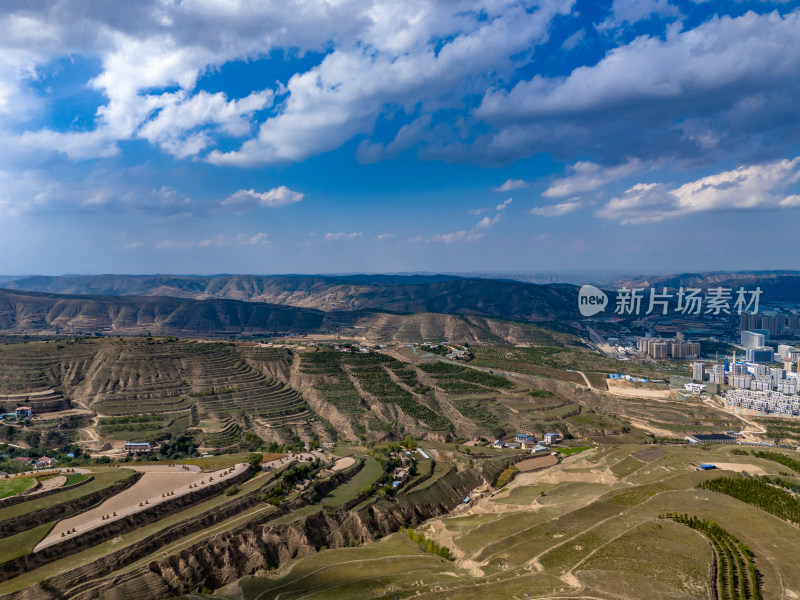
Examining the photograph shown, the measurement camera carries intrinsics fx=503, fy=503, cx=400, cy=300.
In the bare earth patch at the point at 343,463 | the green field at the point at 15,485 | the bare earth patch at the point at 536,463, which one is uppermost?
the green field at the point at 15,485

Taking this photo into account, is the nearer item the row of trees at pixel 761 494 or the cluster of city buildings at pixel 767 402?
the row of trees at pixel 761 494

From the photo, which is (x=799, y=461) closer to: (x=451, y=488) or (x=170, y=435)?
(x=451, y=488)

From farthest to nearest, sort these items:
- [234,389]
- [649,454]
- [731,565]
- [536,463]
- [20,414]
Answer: [234,389], [20,414], [536,463], [649,454], [731,565]

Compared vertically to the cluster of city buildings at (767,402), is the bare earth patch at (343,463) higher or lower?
higher

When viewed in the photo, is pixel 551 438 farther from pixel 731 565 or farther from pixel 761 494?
pixel 731 565

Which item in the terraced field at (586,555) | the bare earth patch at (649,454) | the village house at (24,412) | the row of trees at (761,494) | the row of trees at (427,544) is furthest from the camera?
the village house at (24,412)

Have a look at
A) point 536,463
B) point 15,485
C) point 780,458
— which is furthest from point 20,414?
point 780,458

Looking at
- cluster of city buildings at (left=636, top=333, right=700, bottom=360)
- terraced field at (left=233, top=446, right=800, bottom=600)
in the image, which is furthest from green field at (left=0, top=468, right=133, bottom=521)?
cluster of city buildings at (left=636, top=333, right=700, bottom=360)

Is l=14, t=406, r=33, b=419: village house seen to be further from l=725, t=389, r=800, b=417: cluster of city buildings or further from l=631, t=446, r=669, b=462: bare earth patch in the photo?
Result: l=725, t=389, r=800, b=417: cluster of city buildings

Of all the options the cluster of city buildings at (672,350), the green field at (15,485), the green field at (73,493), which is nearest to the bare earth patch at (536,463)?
the green field at (73,493)

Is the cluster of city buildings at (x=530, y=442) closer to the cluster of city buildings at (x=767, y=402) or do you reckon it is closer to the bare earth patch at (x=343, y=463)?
the bare earth patch at (x=343, y=463)

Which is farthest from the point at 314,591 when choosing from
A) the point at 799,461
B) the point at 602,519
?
the point at 799,461
